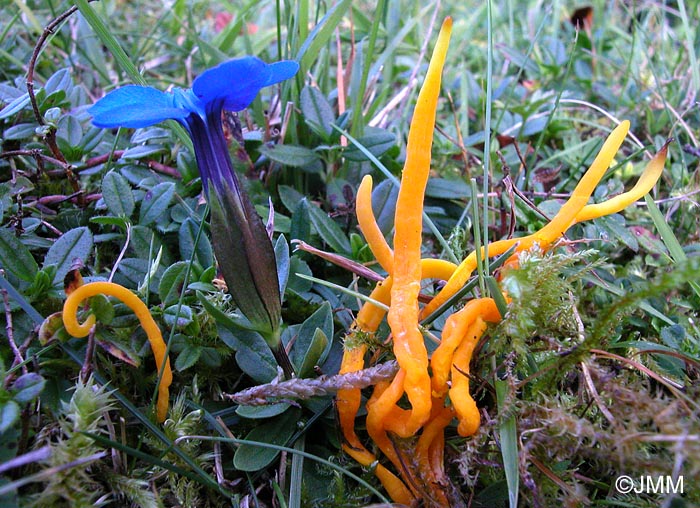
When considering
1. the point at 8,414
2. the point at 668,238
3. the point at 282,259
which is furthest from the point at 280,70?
the point at 668,238

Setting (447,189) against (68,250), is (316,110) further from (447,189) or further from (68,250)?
(68,250)

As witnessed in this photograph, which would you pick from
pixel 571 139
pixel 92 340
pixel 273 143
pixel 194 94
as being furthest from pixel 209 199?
pixel 571 139

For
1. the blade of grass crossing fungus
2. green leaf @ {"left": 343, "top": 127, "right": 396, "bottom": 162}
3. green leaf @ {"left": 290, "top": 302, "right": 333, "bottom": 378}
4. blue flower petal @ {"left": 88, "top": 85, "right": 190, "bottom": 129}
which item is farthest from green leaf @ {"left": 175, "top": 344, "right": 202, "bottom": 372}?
the blade of grass crossing fungus

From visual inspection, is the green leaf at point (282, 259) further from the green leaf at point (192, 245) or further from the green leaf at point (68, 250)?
the green leaf at point (68, 250)

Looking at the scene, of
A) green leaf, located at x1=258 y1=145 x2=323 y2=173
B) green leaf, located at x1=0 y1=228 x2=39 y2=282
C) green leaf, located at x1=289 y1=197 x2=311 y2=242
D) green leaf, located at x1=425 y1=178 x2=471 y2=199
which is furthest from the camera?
green leaf, located at x1=425 y1=178 x2=471 y2=199

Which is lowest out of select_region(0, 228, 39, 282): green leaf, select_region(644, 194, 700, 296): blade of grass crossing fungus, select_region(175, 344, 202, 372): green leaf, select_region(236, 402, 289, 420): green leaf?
select_region(644, 194, 700, 296): blade of grass crossing fungus

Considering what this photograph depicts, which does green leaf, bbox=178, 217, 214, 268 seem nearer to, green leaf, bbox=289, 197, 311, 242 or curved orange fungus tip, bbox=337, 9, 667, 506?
green leaf, bbox=289, 197, 311, 242

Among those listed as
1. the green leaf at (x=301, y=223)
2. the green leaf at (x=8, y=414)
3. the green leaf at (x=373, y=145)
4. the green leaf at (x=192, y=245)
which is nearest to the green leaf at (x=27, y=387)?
the green leaf at (x=8, y=414)
